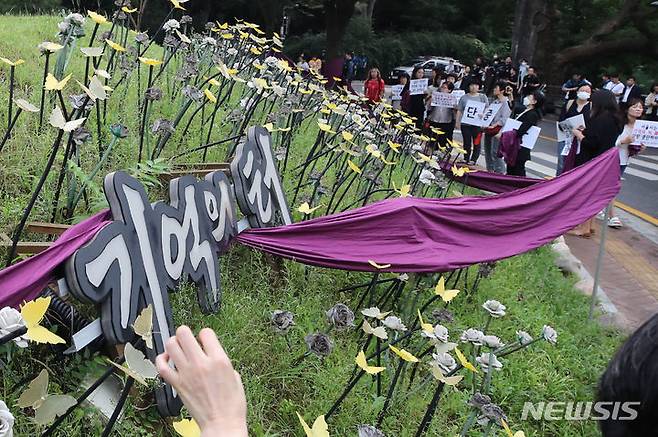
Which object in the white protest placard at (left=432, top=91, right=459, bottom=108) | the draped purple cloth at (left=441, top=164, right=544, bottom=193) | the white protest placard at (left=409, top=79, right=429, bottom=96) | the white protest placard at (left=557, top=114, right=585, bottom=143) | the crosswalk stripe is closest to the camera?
the draped purple cloth at (left=441, top=164, right=544, bottom=193)

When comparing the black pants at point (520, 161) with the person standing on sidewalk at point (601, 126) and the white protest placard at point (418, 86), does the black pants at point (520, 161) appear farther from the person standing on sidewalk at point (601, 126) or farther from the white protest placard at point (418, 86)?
the white protest placard at point (418, 86)

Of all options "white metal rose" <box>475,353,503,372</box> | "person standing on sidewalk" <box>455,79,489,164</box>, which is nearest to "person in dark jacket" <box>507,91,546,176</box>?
"person standing on sidewalk" <box>455,79,489,164</box>

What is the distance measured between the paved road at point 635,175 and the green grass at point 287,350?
5133 mm

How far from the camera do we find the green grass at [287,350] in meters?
2.31

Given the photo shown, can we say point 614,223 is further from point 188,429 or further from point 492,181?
point 188,429

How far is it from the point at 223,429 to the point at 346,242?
89.2 inches

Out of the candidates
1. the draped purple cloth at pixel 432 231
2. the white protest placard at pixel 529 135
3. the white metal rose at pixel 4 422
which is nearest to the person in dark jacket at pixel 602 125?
the white protest placard at pixel 529 135

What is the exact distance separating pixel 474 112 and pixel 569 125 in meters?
2.07

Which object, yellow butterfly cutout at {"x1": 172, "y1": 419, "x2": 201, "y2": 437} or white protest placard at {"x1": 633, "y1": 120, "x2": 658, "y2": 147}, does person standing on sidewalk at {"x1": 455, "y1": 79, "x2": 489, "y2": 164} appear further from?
yellow butterfly cutout at {"x1": 172, "y1": 419, "x2": 201, "y2": 437}

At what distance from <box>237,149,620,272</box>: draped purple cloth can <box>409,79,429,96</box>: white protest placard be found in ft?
20.5

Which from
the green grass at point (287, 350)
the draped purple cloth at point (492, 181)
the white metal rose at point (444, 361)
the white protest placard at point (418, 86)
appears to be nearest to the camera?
the white metal rose at point (444, 361)

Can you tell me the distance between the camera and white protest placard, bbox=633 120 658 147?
20.8ft

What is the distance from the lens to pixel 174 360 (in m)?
1.04

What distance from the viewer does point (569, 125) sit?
7250mm
